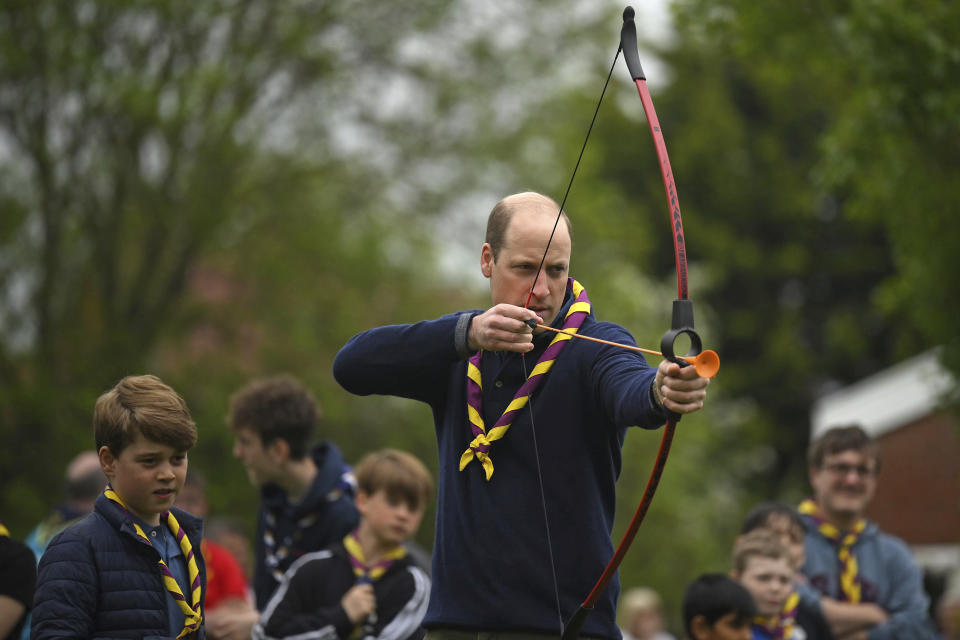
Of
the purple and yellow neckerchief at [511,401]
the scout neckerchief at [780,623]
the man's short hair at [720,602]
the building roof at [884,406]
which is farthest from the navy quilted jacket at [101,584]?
the building roof at [884,406]

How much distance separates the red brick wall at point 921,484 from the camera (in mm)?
19219

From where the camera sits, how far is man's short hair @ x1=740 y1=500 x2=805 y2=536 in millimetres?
6523

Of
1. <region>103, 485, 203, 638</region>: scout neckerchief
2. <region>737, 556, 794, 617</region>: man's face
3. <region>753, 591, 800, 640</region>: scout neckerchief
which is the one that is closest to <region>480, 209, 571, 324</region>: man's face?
<region>103, 485, 203, 638</region>: scout neckerchief

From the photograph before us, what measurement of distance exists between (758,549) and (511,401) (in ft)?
8.97

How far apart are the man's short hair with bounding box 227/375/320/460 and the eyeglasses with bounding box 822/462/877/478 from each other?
2718mm

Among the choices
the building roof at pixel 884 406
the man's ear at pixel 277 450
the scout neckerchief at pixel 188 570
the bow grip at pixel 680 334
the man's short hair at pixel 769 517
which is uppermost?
the building roof at pixel 884 406

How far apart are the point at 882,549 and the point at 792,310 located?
25.1m

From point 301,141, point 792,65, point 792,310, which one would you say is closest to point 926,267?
point 792,65

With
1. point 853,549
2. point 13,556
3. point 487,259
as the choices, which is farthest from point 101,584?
point 853,549

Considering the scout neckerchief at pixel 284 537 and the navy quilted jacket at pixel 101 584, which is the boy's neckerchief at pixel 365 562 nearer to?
the scout neckerchief at pixel 284 537

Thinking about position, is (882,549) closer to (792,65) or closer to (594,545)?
(594,545)

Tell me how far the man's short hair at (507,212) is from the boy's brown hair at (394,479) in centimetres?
196

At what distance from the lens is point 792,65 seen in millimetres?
10414

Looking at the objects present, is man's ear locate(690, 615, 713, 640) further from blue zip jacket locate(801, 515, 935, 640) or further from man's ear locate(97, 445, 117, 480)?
man's ear locate(97, 445, 117, 480)
